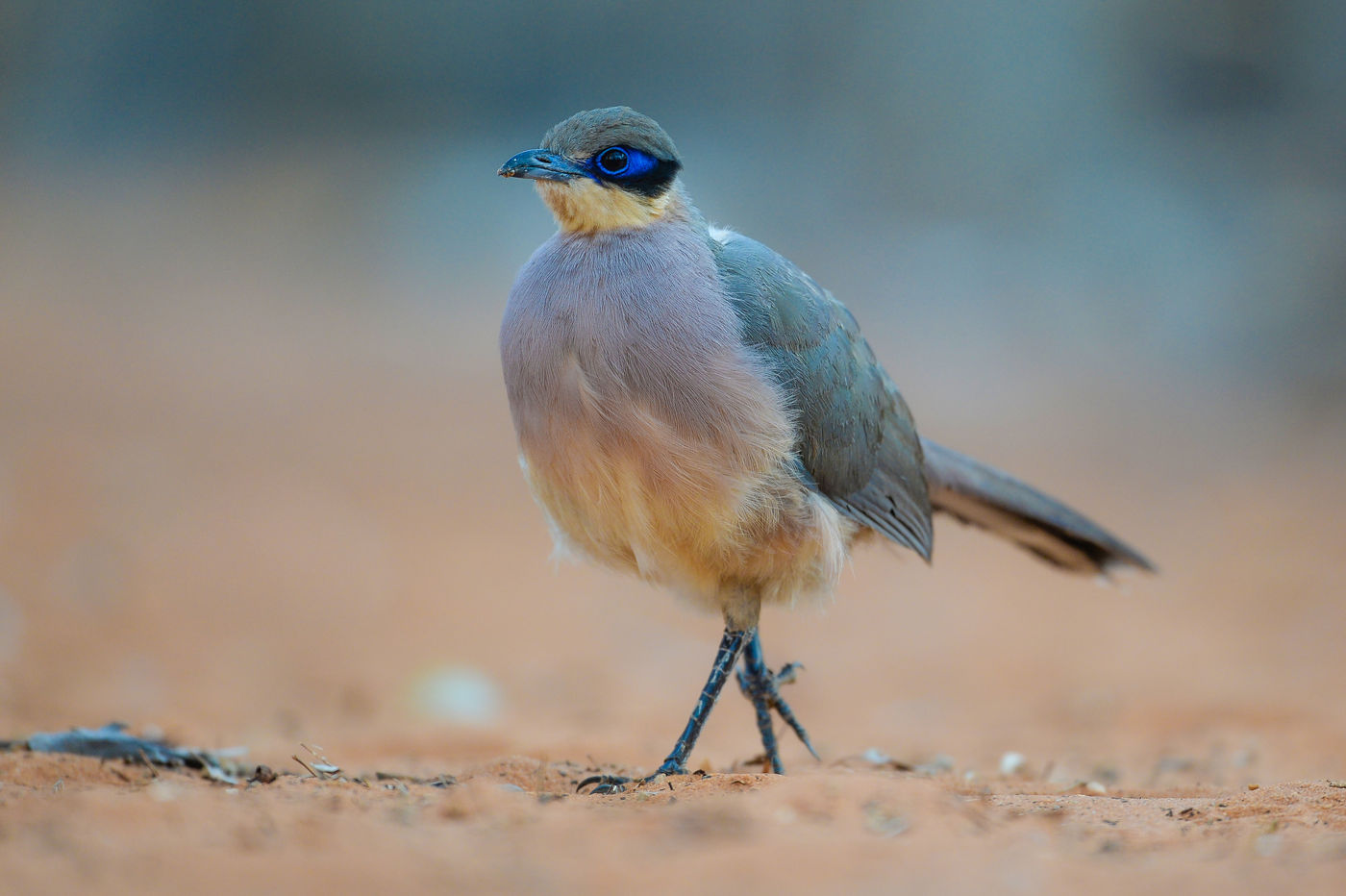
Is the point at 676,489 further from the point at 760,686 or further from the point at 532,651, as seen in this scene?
the point at 532,651

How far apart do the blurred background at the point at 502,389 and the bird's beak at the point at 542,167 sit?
240 cm

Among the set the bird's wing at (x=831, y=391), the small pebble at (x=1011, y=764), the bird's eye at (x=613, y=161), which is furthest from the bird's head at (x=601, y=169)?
the small pebble at (x=1011, y=764)

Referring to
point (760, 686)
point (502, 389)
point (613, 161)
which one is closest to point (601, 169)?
point (613, 161)

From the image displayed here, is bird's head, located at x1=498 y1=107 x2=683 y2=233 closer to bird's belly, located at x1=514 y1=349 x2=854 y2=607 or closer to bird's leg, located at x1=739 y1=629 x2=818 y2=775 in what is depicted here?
bird's belly, located at x1=514 y1=349 x2=854 y2=607

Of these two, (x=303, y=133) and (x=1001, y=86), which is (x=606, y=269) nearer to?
(x=1001, y=86)

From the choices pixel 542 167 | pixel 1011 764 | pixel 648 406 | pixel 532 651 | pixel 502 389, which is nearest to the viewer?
pixel 648 406

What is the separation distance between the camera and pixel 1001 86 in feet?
53.7

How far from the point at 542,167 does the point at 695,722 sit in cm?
199

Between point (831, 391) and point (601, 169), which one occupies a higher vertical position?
point (601, 169)

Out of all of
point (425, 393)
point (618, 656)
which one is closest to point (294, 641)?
point (618, 656)

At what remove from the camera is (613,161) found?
4129 millimetres

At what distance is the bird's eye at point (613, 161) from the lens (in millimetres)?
4125

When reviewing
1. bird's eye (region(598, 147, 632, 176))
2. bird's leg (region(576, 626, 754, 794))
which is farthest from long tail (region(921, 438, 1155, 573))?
bird's eye (region(598, 147, 632, 176))

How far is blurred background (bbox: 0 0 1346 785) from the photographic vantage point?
6.86 meters
